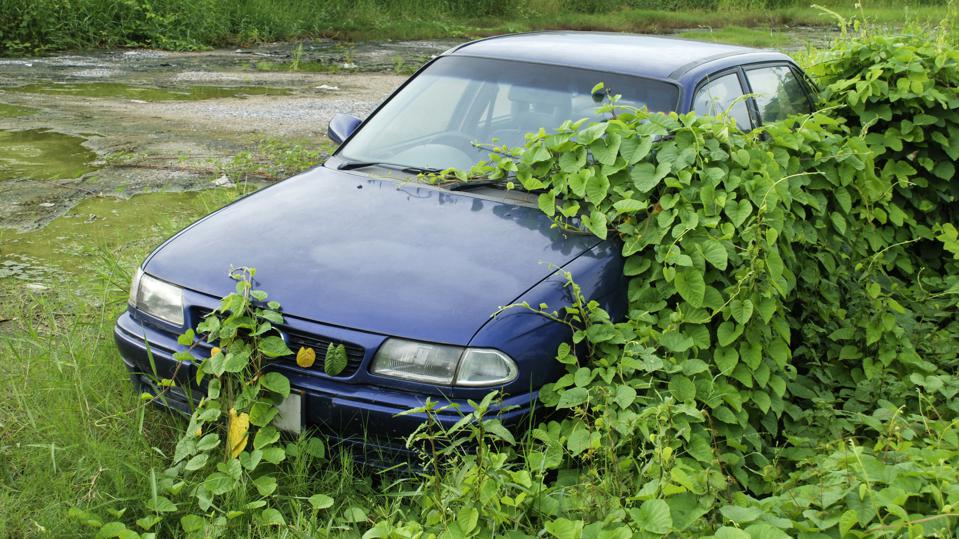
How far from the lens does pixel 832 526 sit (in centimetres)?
242

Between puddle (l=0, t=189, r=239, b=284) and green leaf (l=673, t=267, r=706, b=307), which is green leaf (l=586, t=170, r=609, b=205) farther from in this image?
puddle (l=0, t=189, r=239, b=284)

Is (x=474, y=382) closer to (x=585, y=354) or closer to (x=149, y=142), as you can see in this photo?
(x=585, y=354)

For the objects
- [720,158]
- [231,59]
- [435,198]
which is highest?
[720,158]

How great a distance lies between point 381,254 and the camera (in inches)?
124

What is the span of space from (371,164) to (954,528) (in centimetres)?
266

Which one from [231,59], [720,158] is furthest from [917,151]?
[231,59]

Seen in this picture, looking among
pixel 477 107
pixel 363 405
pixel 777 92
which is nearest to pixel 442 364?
pixel 363 405

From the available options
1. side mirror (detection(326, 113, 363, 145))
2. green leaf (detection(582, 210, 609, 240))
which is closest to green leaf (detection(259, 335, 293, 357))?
green leaf (detection(582, 210, 609, 240))

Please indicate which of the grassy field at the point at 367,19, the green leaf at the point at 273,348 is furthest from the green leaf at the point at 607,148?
the grassy field at the point at 367,19

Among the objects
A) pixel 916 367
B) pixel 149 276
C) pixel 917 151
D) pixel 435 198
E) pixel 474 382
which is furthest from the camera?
pixel 917 151

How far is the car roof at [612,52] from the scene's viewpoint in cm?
403

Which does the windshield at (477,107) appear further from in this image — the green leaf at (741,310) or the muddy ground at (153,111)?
the muddy ground at (153,111)

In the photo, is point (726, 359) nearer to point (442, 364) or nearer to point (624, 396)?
point (624, 396)

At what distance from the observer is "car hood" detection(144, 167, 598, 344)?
286 cm
